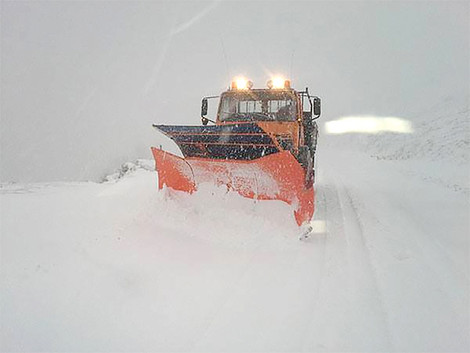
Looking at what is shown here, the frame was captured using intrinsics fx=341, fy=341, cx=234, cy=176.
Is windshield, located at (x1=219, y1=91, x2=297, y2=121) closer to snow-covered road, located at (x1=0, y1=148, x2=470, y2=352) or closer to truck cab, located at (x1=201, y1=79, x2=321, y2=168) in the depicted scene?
truck cab, located at (x1=201, y1=79, x2=321, y2=168)

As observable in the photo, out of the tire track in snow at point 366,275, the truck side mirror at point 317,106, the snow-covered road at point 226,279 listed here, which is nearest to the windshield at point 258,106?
the truck side mirror at point 317,106

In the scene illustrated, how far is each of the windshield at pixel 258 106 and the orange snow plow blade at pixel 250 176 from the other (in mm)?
Answer: 2063

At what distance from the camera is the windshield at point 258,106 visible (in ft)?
20.0

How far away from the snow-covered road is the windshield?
198 centimetres

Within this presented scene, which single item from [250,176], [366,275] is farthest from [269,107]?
[366,275]

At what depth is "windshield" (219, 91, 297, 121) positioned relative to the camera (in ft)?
20.0

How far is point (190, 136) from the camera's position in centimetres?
448

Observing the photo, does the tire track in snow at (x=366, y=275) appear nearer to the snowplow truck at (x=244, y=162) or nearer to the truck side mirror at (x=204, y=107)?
the snowplow truck at (x=244, y=162)

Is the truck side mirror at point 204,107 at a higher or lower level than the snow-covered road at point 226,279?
higher

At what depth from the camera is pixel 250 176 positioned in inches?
168

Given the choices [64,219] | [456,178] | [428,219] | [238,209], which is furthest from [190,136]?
[456,178]

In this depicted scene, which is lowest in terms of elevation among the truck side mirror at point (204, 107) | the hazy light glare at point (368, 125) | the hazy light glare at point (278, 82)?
the hazy light glare at point (368, 125)

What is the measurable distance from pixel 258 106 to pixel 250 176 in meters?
2.46

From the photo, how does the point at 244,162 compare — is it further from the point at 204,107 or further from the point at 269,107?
the point at 204,107
